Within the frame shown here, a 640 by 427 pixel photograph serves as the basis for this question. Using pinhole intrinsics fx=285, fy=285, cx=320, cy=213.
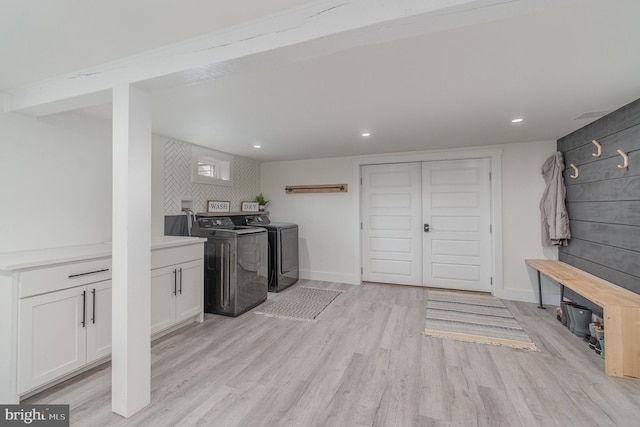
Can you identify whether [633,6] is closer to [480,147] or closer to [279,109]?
[279,109]

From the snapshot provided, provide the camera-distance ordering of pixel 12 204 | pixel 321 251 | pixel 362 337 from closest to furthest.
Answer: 1. pixel 12 204
2. pixel 362 337
3. pixel 321 251

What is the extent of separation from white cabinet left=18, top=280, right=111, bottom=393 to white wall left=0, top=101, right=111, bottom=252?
77 cm

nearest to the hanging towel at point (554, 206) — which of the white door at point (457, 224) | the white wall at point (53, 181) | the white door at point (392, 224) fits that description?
the white door at point (457, 224)

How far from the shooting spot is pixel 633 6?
1231 mm

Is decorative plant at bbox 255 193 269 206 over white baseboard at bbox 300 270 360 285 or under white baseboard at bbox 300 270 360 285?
over

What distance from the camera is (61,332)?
6.27 feet

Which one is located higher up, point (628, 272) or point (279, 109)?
point (279, 109)

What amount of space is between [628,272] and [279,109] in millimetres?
3310

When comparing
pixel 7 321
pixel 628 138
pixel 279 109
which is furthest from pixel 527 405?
pixel 7 321

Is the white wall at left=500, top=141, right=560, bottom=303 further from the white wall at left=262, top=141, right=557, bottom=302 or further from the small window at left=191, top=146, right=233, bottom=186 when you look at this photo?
the small window at left=191, top=146, right=233, bottom=186

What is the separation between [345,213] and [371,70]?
10.3 feet

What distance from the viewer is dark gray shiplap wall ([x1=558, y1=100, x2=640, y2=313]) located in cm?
237

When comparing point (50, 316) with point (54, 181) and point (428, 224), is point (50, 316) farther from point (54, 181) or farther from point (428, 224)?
point (428, 224)

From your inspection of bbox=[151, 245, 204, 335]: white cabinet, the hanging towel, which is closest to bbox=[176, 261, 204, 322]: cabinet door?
bbox=[151, 245, 204, 335]: white cabinet
